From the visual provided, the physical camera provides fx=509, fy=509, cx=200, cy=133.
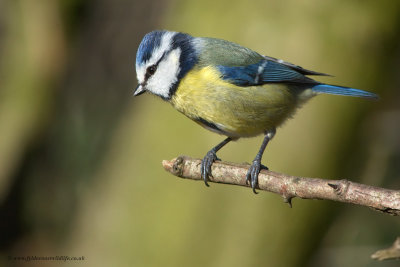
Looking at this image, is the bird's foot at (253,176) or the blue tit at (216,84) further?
the blue tit at (216,84)

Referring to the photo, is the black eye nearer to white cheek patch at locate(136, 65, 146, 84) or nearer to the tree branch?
white cheek patch at locate(136, 65, 146, 84)

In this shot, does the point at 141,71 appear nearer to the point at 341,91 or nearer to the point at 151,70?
the point at 151,70

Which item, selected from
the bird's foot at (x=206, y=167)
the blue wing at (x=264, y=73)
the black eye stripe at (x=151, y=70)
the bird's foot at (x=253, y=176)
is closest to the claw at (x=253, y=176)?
the bird's foot at (x=253, y=176)

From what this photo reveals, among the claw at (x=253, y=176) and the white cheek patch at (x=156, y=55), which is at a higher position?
the white cheek patch at (x=156, y=55)

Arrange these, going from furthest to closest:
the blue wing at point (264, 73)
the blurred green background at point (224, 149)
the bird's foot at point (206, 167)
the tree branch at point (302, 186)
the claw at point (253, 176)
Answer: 1. the blurred green background at point (224, 149)
2. the blue wing at point (264, 73)
3. the bird's foot at point (206, 167)
4. the claw at point (253, 176)
5. the tree branch at point (302, 186)

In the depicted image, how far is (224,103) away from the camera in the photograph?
207cm

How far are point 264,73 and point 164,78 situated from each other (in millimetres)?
452

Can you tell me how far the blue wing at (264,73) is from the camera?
215 centimetres

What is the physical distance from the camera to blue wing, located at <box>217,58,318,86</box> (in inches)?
84.5

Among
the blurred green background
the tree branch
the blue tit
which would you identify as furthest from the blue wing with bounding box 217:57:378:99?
the blurred green background

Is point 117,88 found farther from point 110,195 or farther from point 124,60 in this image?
point 110,195

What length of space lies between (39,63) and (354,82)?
2.30 metres

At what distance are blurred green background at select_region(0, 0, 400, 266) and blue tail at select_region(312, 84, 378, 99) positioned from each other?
1.89 ft

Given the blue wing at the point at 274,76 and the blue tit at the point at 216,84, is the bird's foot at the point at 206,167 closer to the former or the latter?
the blue tit at the point at 216,84
